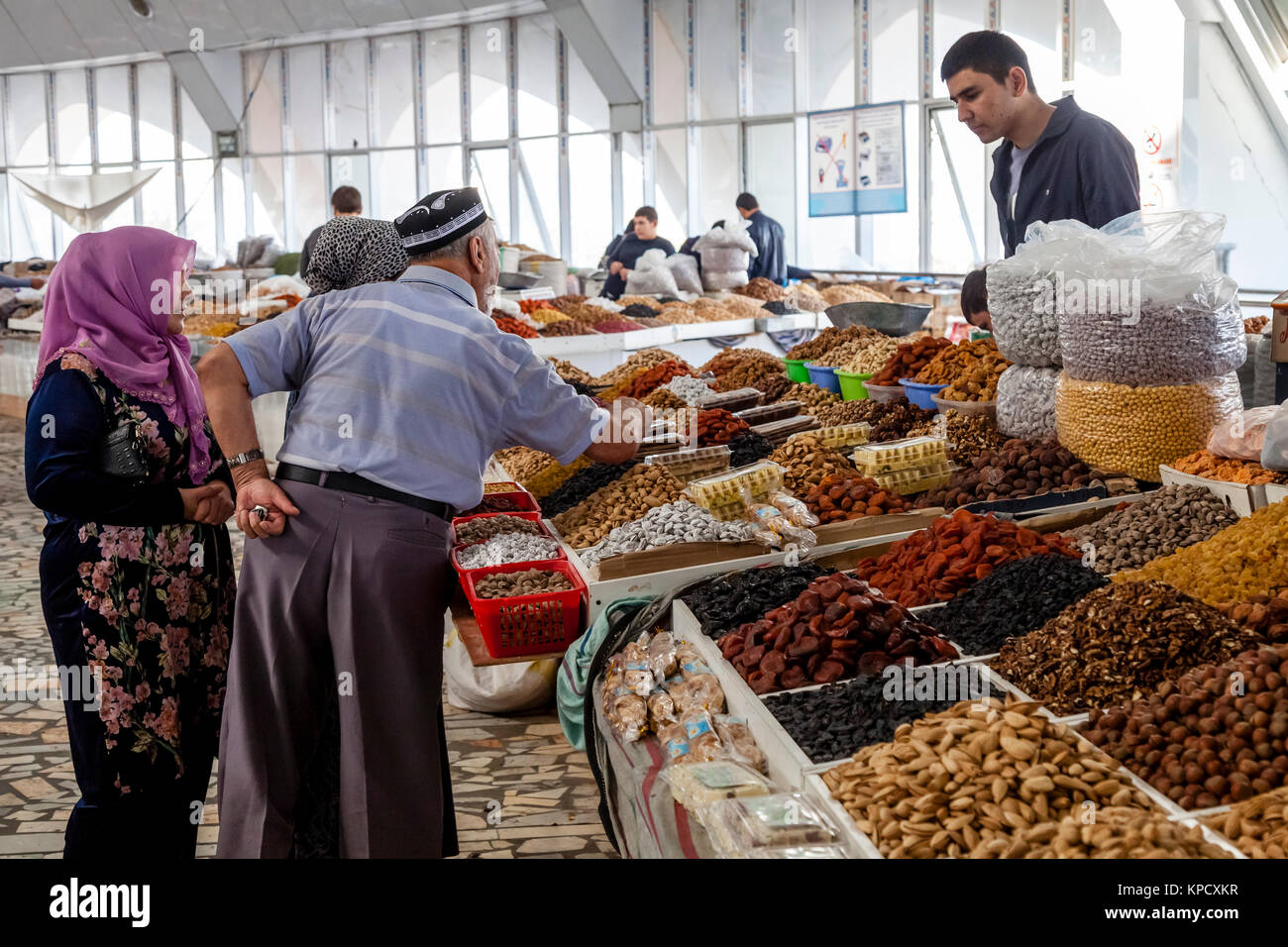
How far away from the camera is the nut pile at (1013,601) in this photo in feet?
7.97

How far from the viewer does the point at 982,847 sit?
1.66 metres

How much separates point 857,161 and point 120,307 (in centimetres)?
1017

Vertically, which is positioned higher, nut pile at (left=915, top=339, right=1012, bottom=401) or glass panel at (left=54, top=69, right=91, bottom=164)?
glass panel at (left=54, top=69, right=91, bottom=164)

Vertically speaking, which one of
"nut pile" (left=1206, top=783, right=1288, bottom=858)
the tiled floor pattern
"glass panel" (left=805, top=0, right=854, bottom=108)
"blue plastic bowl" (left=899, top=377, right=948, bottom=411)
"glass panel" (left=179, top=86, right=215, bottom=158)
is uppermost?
"glass panel" (left=179, top=86, right=215, bottom=158)

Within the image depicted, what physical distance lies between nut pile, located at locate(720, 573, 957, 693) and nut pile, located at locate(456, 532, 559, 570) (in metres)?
0.60

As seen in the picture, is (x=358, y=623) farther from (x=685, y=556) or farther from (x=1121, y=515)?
(x=1121, y=515)

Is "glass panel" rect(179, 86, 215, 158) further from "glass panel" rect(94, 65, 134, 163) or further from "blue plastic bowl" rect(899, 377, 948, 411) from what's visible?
"blue plastic bowl" rect(899, 377, 948, 411)

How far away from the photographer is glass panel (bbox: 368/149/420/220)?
17.4 metres

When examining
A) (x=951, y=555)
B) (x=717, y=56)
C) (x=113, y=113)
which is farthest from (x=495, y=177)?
(x=951, y=555)

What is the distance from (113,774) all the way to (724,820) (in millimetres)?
1347

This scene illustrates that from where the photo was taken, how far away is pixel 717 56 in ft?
45.2

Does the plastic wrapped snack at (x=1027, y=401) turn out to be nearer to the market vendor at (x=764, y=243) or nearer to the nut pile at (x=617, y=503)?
the nut pile at (x=617, y=503)

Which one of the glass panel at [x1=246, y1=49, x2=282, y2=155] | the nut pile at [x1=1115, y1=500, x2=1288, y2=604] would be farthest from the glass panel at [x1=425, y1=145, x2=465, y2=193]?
the nut pile at [x1=1115, y1=500, x2=1288, y2=604]

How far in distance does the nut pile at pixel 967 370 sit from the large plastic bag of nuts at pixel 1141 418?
1.25 feet
